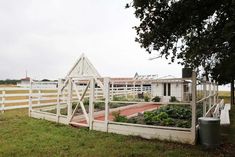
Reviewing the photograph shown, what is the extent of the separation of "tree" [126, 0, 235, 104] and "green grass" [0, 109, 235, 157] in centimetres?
209

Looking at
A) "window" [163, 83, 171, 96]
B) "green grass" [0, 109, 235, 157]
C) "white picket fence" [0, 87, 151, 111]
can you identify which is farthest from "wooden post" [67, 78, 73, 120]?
"window" [163, 83, 171, 96]

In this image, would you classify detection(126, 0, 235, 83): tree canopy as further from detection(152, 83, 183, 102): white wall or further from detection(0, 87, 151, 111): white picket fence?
detection(152, 83, 183, 102): white wall

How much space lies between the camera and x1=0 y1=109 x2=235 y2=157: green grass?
21.6ft

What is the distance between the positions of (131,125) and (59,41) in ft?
54.7

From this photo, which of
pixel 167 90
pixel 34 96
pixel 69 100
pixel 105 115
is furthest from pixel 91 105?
pixel 167 90

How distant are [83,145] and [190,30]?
12.4ft

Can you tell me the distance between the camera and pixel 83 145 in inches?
290

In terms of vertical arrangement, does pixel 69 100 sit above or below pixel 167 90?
below

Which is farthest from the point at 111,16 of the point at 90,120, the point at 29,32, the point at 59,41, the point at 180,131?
the point at 59,41

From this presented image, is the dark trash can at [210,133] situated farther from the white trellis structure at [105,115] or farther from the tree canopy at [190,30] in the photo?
the tree canopy at [190,30]

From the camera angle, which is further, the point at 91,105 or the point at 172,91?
the point at 172,91

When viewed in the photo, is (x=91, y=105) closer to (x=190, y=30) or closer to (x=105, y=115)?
(x=105, y=115)

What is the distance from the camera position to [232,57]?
19.7ft

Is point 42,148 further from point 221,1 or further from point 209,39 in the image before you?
point 221,1
